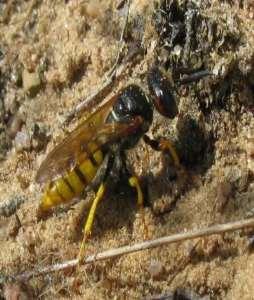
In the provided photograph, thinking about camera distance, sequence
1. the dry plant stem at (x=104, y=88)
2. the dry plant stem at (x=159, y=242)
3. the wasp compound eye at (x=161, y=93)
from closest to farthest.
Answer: the dry plant stem at (x=159, y=242) → the wasp compound eye at (x=161, y=93) → the dry plant stem at (x=104, y=88)

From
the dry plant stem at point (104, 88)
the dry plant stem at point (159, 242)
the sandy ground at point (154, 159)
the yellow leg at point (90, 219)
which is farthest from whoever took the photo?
the dry plant stem at point (104, 88)

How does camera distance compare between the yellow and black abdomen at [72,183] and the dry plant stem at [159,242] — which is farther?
the yellow and black abdomen at [72,183]

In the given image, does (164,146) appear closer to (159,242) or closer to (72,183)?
(72,183)

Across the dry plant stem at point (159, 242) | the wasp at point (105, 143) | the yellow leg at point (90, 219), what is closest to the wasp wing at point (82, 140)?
the wasp at point (105, 143)

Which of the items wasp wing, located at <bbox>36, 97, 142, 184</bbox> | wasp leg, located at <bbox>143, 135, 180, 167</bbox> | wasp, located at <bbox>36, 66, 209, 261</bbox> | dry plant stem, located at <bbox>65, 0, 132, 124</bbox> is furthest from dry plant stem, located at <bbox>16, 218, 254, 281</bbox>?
dry plant stem, located at <bbox>65, 0, 132, 124</bbox>

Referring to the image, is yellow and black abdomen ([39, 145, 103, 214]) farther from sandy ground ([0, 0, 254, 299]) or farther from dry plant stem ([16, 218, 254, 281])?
dry plant stem ([16, 218, 254, 281])

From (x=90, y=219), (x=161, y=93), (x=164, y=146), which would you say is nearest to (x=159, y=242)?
(x=90, y=219)

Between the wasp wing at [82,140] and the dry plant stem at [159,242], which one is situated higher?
the wasp wing at [82,140]

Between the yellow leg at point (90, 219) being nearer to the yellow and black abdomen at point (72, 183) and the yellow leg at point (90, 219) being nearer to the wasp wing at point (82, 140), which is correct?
the yellow and black abdomen at point (72, 183)

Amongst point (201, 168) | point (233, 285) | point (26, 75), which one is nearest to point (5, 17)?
point (26, 75)

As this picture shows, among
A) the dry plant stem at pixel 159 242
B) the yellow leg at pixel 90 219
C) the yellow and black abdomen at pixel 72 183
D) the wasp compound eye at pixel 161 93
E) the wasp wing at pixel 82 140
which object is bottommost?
the dry plant stem at pixel 159 242
